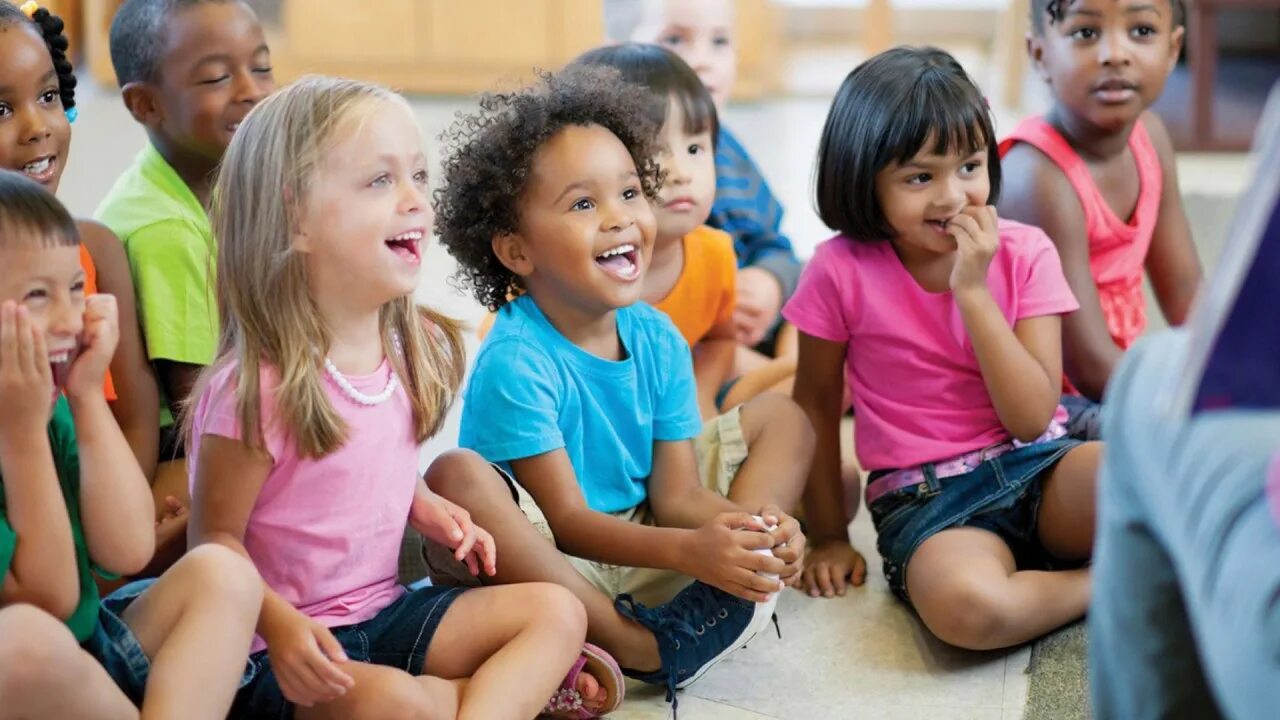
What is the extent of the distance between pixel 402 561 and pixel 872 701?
0.58 meters

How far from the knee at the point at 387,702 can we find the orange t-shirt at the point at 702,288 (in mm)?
812

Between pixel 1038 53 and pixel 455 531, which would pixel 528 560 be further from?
pixel 1038 53

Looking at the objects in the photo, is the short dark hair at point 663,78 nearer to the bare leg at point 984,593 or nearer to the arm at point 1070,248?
the arm at point 1070,248

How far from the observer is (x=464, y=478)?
5.35 ft

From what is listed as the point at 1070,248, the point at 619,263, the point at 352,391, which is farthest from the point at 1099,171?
the point at 352,391

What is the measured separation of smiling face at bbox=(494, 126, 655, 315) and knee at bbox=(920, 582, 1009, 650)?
468 millimetres

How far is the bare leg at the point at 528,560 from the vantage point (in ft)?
5.32

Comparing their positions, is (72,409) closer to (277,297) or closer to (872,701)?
(277,297)

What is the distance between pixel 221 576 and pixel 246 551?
0.48 feet

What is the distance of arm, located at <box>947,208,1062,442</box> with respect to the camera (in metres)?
1.77

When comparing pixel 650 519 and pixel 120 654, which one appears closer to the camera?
pixel 120 654

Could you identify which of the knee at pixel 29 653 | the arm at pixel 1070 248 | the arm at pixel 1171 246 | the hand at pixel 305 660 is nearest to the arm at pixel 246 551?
the hand at pixel 305 660

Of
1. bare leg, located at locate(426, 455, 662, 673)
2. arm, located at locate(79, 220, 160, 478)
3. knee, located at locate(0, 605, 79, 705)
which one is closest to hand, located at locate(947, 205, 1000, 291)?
bare leg, located at locate(426, 455, 662, 673)

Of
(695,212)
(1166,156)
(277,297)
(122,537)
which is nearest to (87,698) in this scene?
(122,537)
